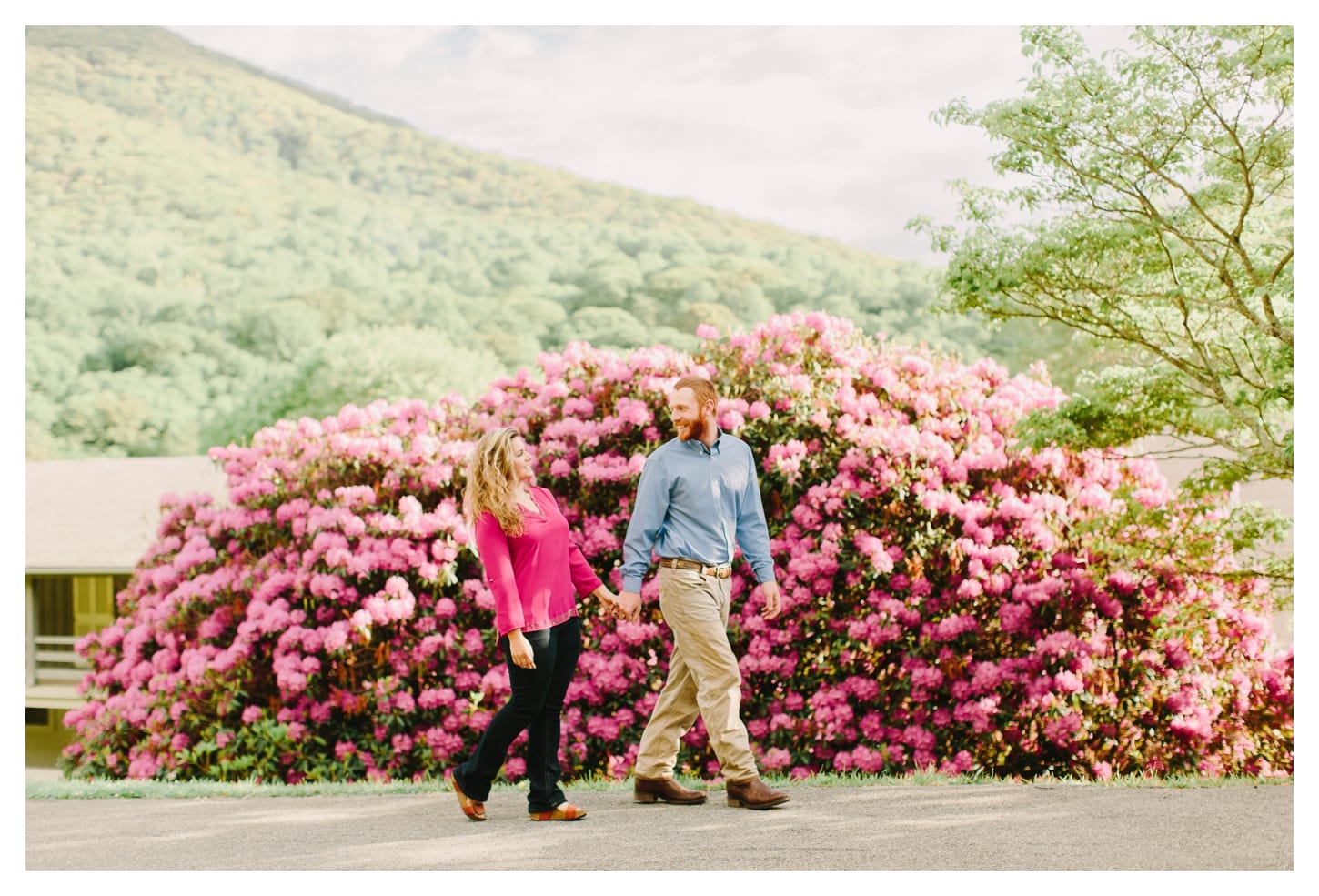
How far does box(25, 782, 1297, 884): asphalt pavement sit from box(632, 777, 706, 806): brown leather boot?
0.18 feet

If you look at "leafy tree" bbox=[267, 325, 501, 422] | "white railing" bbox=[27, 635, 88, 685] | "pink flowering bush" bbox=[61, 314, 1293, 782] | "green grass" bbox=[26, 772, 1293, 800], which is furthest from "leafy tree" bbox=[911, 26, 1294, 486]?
"leafy tree" bbox=[267, 325, 501, 422]

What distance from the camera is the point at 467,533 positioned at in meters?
8.29

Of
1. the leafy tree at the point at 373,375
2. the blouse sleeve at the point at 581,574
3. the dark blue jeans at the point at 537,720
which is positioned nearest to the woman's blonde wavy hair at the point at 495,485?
the blouse sleeve at the point at 581,574

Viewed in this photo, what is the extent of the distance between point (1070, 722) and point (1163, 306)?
100 inches

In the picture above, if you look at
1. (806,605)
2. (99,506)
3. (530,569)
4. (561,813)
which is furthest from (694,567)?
(99,506)

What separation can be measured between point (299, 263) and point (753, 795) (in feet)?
156

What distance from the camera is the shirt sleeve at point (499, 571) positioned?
17.8 feet

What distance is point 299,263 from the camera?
50.1 metres

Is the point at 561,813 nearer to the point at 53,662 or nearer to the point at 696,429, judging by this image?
the point at 696,429

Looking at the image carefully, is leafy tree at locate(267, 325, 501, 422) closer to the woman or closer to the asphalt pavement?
the asphalt pavement

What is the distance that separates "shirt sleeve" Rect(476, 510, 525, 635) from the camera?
5.43 m

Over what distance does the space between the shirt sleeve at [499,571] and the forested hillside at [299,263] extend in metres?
26.7
